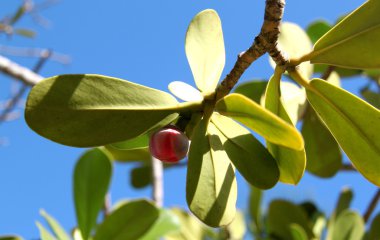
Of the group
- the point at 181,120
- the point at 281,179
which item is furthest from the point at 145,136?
the point at 281,179

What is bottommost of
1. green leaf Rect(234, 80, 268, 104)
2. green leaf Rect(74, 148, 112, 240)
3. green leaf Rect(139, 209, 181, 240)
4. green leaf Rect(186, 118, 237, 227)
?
green leaf Rect(139, 209, 181, 240)

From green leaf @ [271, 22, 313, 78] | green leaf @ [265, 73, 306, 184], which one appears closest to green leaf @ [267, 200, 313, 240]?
green leaf @ [271, 22, 313, 78]

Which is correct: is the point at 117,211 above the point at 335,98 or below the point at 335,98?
below

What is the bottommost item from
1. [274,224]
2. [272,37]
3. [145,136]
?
[274,224]

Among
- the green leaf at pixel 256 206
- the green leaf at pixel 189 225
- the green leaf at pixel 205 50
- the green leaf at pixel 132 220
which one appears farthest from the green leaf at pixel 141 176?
the green leaf at pixel 205 50

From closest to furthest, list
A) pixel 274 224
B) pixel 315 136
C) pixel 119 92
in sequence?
1. pixel 119 92
2. pixel 315 136
3. pixel 274 224

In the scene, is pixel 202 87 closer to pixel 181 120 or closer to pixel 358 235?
pixel 181 120

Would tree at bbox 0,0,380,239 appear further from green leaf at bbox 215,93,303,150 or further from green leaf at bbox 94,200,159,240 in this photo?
green leaf at bbox 94,200,159,240
